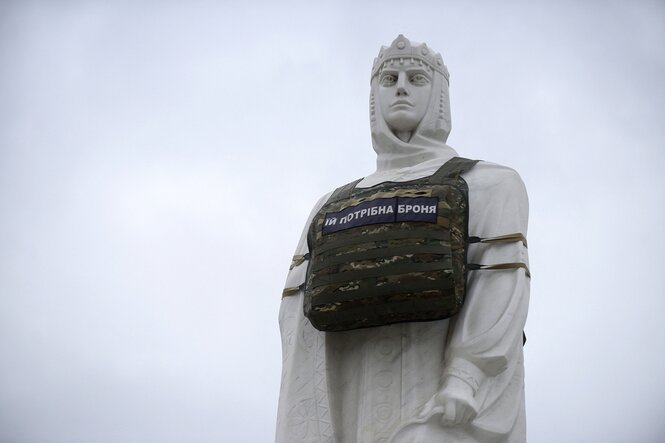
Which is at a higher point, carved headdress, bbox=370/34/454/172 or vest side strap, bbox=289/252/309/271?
carved headdress, bbox=370/34/454/172

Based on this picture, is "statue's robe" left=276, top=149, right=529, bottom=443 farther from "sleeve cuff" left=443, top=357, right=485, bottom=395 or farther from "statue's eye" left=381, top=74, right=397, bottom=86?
"statue's eye" left=381, top=74, right=397, bottom=86

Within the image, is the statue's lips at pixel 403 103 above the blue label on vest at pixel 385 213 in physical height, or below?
above

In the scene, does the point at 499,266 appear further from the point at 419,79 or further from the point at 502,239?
the point at 419,79

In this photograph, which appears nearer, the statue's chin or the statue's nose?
the statue's nose

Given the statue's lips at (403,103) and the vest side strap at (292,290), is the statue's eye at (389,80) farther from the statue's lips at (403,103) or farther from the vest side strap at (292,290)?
the vest side strap at (292,290)

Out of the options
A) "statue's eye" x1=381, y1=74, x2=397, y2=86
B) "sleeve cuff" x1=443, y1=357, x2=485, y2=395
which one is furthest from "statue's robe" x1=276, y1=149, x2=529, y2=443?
"statue's eye" x1=381, y1=74, x2=397, y2=86

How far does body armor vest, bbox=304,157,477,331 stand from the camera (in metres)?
7.20

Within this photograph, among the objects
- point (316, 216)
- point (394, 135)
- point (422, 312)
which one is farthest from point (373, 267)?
point (394, 135)

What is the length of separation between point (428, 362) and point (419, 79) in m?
2.66

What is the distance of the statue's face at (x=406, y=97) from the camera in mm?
8602

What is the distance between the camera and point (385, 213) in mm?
7660

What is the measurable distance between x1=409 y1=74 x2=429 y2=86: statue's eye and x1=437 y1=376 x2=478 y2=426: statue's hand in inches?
115

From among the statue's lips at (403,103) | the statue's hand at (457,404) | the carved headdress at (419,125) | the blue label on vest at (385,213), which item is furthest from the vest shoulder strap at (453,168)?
the statue's hand at (457,404)

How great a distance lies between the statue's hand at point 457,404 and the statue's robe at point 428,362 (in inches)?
2.4
